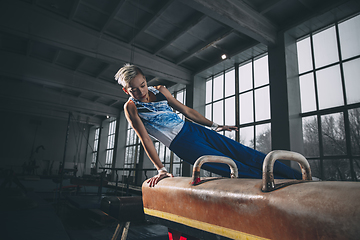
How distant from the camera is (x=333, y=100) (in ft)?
18.6

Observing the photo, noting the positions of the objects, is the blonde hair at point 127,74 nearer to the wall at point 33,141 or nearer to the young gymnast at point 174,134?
the young gymnast at point 174,134

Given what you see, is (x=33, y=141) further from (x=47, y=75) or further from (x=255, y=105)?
(x=255, y=105)

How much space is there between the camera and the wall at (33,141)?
1767 cm

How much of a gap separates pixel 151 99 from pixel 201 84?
8488mm

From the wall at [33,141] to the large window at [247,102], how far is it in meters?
11.9

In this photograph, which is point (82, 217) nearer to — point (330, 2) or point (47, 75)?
point (47, 75)

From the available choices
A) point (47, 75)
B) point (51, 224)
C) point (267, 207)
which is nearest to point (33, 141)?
point (47, 75)

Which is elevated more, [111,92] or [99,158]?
[111,92]

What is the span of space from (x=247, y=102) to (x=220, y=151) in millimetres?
6676

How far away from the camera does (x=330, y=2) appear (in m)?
5.60

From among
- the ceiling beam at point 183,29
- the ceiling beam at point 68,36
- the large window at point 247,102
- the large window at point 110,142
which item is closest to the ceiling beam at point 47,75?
the ceiling beam at point 68,36

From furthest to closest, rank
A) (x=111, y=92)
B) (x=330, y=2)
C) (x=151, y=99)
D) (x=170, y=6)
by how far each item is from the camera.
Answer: (x=111, y=92) → (x=170, y=6) → (x=330, y=2) → (x=151, y=99)

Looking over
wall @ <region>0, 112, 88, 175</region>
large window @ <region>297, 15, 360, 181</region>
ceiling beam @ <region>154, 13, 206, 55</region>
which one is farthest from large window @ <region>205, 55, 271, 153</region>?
wall @ <region>0, 112, 88, 175</region>

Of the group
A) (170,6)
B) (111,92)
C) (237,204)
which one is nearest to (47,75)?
(111,92)
